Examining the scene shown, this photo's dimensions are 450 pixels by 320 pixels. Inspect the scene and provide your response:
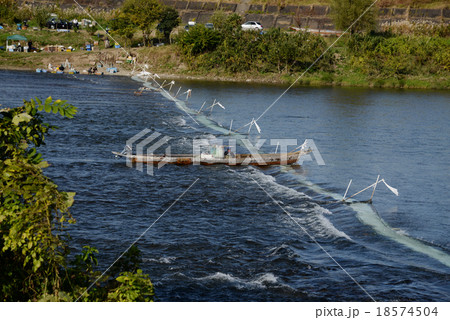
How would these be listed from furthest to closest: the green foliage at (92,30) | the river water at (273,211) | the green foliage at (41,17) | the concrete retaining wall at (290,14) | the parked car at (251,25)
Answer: the concrete retaining wall at (290,14) → the green foliage at (92,30) → the green foliage at (41,17) → the parked car at (251,25) → the river water at (273,211)

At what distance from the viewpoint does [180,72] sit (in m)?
Result: 92.5

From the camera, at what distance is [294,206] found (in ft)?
85.6

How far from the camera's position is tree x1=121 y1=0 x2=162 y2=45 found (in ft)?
315

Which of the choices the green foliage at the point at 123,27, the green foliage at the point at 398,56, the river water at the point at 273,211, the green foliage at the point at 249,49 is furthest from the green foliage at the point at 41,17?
the river water at the point at 273,211

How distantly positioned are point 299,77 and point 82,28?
147ft

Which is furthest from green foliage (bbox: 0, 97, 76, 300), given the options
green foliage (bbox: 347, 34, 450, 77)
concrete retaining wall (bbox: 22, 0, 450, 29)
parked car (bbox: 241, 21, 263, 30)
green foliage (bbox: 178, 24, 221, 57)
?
concrete retaining wall (bbox: 22, 0, 450, 29)

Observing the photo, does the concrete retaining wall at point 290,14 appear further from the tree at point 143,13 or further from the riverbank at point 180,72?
the riverbank at point 180,72

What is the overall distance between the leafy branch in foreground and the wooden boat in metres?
21.4

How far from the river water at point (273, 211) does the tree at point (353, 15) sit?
45768mm

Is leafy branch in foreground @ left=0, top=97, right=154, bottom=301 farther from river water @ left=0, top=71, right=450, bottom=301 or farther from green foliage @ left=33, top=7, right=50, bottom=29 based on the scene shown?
green foliage @ left=33, top=7, right=50, bottom=29

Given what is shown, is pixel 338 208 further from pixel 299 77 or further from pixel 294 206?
pixel 299 77

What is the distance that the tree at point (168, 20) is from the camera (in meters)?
99.6

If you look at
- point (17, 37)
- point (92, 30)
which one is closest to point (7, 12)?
point (17, 37)

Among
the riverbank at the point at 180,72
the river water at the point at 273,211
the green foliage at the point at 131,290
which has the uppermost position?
the riverbank at the point at 180,72
